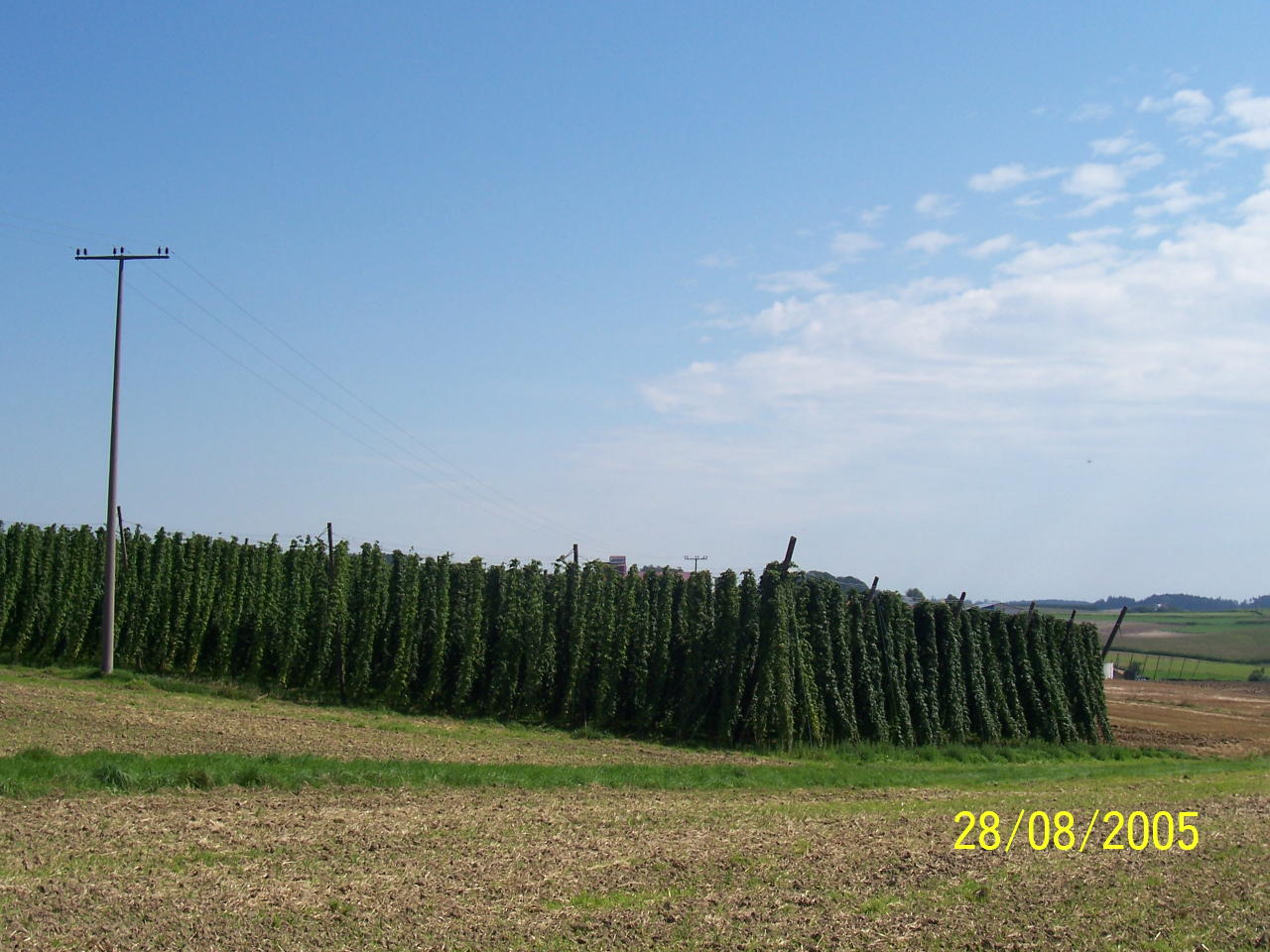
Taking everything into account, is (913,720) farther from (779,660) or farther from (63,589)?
(63,589)

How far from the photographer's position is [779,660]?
21750 millimetres

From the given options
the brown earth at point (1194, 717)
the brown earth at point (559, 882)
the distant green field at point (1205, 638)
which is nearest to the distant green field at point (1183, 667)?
the distant green field at point (1205, 638)

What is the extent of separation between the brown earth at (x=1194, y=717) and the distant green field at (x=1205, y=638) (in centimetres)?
1560

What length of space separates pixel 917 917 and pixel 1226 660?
288 feet

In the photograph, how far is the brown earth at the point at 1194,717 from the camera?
27328mm

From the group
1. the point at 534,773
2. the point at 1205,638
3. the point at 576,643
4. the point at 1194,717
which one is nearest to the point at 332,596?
the point at 576,643

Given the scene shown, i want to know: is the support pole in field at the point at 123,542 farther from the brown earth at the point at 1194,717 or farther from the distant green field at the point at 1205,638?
the distant green field at the point at 1205,638

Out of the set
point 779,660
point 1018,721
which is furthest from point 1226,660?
point 779,660

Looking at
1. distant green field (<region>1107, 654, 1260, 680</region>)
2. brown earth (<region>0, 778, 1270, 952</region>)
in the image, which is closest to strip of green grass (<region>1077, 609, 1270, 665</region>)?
distant green field (<region>1107, 654, 1260, 680</region>)

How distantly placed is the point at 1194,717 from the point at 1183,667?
149 feet

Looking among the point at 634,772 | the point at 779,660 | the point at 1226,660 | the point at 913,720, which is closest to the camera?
the point at 634,772
